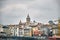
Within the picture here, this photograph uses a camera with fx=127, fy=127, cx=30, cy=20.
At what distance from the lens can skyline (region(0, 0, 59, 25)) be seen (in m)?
1.88

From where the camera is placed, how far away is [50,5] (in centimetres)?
189

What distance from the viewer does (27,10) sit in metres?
1.90

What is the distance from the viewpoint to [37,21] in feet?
6.15

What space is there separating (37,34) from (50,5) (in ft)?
1.55

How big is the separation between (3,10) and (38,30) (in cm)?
61

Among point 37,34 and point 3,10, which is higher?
point 3,10

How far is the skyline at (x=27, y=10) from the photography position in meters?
1.88

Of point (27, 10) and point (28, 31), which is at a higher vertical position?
point (27, 10)

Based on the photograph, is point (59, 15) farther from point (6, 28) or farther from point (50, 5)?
point (6, 28)

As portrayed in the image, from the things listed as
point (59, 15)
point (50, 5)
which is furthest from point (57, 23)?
point (50, 5)

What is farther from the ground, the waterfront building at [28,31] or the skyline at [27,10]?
the skyline at [27,10]

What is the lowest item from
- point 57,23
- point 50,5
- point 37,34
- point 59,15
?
point 37,34

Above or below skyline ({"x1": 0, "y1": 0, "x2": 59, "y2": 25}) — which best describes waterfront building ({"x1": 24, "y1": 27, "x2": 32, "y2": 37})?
below

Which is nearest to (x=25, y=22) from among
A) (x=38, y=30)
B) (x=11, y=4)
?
(x=38, y=30)
